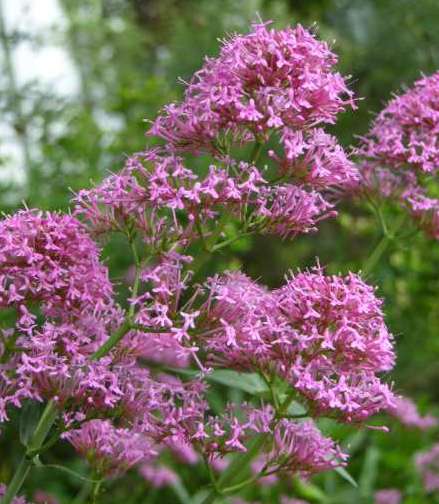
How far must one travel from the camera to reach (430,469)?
12.5 ft

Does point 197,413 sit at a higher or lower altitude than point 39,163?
lower

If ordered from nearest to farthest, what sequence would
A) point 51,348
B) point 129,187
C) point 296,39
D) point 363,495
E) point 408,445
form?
point 51,348 < point 296,39 < point 129,187 < point 363,495 < point 408,445

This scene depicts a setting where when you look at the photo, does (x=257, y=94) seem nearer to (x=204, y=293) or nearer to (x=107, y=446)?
(x=204, y=293)

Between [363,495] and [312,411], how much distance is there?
199cm

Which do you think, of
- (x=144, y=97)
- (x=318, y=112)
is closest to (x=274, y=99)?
(x=318, y=112)

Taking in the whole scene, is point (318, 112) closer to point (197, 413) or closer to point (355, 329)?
point (355, 329)

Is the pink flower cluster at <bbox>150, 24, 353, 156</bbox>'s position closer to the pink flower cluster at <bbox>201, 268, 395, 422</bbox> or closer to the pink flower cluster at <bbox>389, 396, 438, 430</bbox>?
the pink flower cluster at <bbox>201, 268, 395, 422</bbox>

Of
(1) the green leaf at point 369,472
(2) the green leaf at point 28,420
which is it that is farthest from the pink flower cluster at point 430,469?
(2) the green leaf at point 28,420

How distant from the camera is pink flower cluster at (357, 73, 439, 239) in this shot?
2.35 meters

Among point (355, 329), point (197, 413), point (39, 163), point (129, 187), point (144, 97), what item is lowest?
point (197, 413)

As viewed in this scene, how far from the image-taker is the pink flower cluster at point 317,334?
169cm

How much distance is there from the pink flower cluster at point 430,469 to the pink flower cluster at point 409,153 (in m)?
1.62

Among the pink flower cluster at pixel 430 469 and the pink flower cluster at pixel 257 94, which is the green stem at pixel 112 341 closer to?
the pink flower cluster at pixel 257 94

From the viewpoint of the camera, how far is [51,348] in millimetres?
1653
